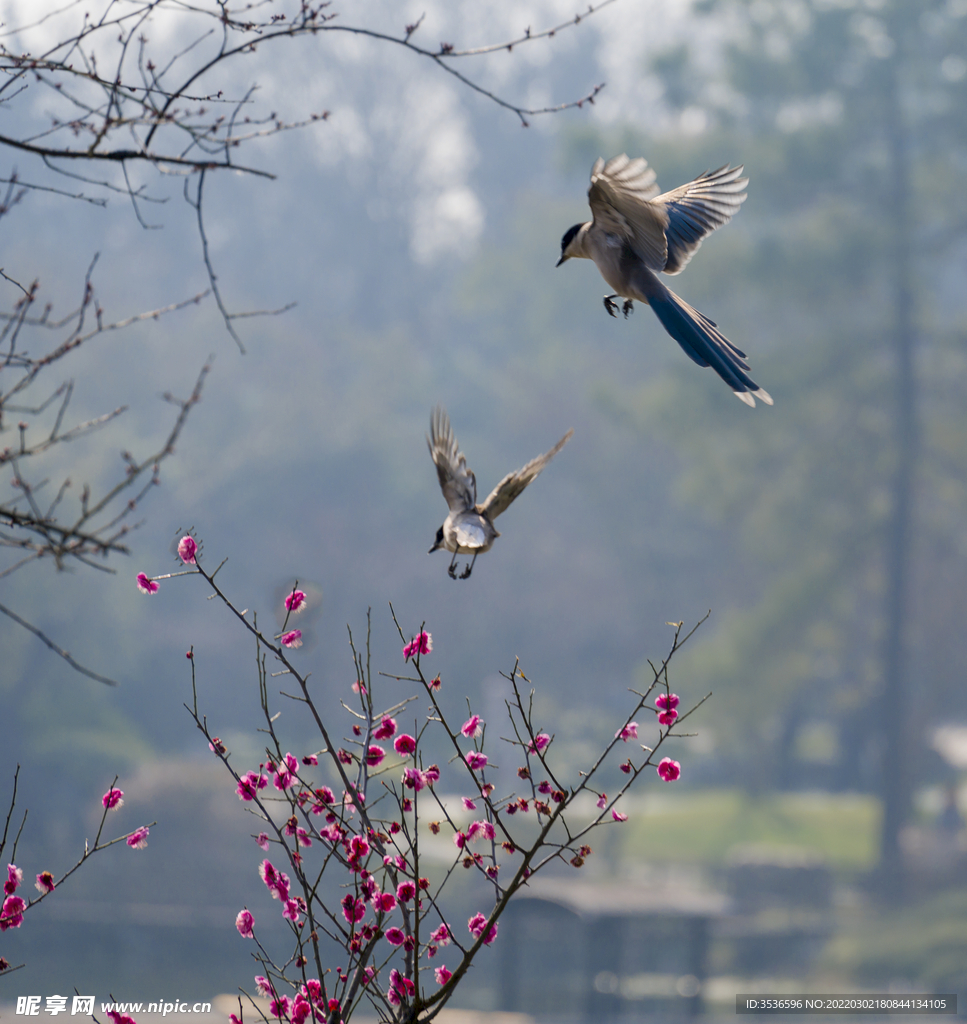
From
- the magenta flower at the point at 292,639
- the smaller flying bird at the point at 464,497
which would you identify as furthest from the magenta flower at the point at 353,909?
the smaller flying bird at the point at 464,497

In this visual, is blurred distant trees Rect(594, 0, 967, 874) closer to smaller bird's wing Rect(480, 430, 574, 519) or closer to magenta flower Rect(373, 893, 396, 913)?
magenta flower Rect(373, 893, 396, 913)

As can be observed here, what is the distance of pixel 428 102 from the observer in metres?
27.4

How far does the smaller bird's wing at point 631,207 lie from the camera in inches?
73.1

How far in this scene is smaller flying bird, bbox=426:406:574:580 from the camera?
168cm

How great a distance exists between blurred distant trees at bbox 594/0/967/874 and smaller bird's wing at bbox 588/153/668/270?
556 inches

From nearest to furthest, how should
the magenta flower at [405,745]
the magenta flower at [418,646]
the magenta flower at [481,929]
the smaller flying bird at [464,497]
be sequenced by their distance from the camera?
the smaller flying bird at [464,497] < the magenta flower at [481,929] < the magenta flower at [418,646] < the magenta flower at [405,745]

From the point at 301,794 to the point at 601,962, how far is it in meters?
8.88

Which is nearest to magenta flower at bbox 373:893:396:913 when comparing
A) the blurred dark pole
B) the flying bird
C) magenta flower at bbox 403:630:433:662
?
magenta flower at bbox 403:630:433:662

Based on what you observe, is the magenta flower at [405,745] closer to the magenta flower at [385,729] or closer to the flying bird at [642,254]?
the magenta flower at [385,729]

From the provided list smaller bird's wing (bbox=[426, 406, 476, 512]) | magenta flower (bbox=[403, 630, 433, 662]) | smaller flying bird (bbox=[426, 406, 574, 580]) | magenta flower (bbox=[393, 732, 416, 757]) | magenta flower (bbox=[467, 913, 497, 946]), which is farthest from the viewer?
magenta flower (bbox=[393, 732, 416, 757])

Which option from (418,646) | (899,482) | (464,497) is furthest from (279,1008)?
(899,482)

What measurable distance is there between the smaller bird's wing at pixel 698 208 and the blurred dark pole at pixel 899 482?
14.6 m

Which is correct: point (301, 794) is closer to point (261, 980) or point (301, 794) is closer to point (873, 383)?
point (261, 980)

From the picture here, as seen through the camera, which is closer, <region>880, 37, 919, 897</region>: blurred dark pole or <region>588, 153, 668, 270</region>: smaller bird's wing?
<region>588, 153, 668, 270</region>: smaller bird's wing
